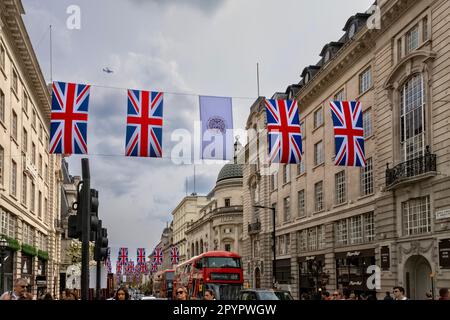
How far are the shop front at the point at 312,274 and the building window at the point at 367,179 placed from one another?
9149 mm

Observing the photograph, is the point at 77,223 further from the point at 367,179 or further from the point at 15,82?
the point at 15,82

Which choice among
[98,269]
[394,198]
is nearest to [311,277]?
[394,198]

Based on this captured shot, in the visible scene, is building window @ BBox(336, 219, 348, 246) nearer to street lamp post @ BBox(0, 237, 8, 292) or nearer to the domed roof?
street lamp post @ BBox(0, 237, 8, 292)

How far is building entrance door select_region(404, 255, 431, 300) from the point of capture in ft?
109

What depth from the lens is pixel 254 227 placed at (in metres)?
68.9

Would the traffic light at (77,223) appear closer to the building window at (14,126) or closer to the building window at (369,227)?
the building window at (14,126)

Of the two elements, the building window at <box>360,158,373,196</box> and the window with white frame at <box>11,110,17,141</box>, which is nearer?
the window with white frame at <box>11,110,17,141</box>

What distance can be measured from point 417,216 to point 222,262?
13.6 m

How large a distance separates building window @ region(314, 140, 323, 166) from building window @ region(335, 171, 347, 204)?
149 inches

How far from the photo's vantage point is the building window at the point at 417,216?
1265 inches

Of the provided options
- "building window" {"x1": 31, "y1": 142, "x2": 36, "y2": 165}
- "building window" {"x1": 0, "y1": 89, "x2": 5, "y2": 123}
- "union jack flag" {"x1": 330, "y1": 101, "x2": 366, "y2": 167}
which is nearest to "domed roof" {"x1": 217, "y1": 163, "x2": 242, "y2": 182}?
"building window" {"x1": 31, "y1": 142, "x2": 36, "y2": 165}

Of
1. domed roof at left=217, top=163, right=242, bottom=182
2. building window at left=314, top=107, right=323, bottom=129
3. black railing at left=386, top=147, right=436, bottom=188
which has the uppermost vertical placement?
domed roof at left=217, top=163, right=242, bottom=182

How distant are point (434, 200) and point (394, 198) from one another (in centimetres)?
466
